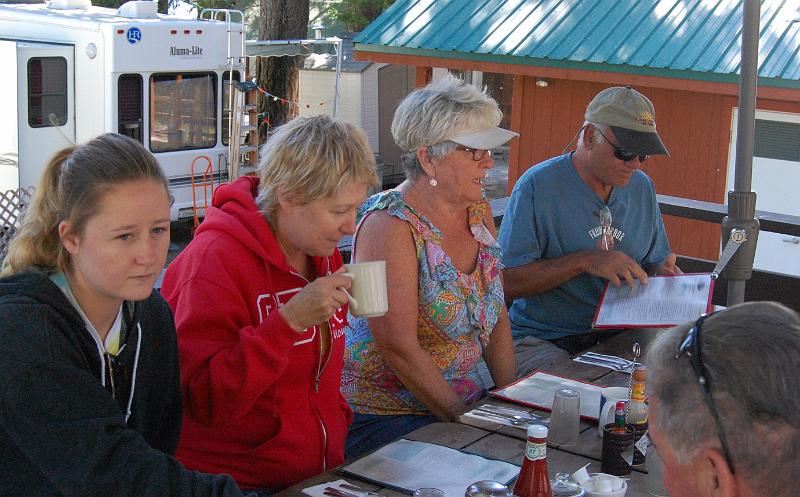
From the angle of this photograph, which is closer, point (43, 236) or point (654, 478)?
point (43, 236)

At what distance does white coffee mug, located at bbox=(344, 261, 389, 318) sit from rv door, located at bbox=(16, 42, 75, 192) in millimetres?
9232

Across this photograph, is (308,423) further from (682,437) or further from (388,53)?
(388,53)

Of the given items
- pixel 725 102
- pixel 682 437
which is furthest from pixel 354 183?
pixel 725 102

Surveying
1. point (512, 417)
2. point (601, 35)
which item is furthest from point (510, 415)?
point (601, 35)

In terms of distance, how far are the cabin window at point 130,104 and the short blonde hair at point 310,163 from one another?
928cm

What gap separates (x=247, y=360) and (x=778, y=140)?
26.9 ft

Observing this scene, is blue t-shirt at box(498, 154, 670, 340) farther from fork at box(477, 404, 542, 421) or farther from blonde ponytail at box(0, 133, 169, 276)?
blonde ponytail at box(0, 133, 169, 276)

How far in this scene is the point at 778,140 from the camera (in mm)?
9352

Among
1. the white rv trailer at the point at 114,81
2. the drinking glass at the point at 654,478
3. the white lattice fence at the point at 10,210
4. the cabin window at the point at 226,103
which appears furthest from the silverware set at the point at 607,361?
the cabin window at the point at 226,103

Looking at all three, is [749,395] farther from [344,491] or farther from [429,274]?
[429,274]

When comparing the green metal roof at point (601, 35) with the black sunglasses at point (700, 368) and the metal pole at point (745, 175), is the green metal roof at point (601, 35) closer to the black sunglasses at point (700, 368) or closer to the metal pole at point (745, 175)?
the metal pole at point (745, 175)

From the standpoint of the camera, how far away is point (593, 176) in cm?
398

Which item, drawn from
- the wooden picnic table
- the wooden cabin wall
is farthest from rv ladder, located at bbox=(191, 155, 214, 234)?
the wooden picnic table

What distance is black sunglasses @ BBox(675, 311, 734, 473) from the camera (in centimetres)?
130
